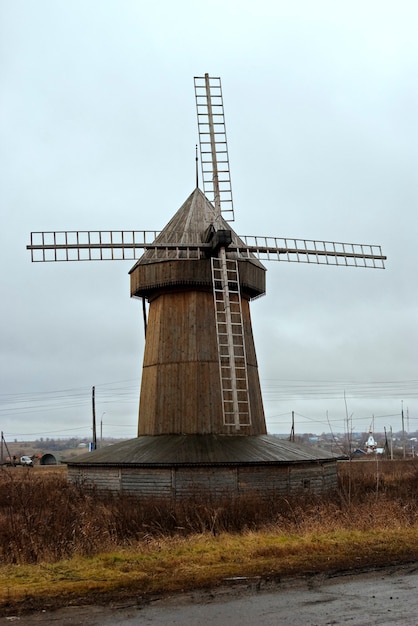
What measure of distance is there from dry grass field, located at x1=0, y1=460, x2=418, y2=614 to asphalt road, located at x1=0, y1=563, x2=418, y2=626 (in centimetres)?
59

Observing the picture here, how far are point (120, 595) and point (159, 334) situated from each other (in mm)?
12857

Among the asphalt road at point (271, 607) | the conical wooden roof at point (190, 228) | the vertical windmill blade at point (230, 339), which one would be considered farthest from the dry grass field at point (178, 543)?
the conical wooden roof at point (190, 228)

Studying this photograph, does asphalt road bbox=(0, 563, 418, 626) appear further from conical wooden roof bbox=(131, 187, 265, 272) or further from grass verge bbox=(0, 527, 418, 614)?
conical wooden roof bbox=(131, 187, 265, 272)

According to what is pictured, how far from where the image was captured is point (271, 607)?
7984mm

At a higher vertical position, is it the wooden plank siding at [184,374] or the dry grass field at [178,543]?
the wooden plank siding at [184,374]

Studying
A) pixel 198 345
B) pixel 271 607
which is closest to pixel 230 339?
pixel 198 345

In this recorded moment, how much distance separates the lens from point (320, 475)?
20.3m

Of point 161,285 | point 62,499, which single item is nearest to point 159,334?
point 161,285

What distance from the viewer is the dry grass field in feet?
30.7

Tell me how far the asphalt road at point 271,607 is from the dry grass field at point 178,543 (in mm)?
593

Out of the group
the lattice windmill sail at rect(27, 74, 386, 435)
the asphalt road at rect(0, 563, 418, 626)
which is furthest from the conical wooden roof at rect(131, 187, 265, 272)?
the asphalt road at rect(0, 563, 418, 626)

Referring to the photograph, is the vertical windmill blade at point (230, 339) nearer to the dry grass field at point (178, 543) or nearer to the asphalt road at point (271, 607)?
the dry grass field at point (178, 543)

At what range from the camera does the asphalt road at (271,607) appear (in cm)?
747

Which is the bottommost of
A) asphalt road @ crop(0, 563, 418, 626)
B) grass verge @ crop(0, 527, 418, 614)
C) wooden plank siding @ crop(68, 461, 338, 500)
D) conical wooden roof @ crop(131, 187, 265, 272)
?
asphalt road @ crop(0, 563, 418, 626)
